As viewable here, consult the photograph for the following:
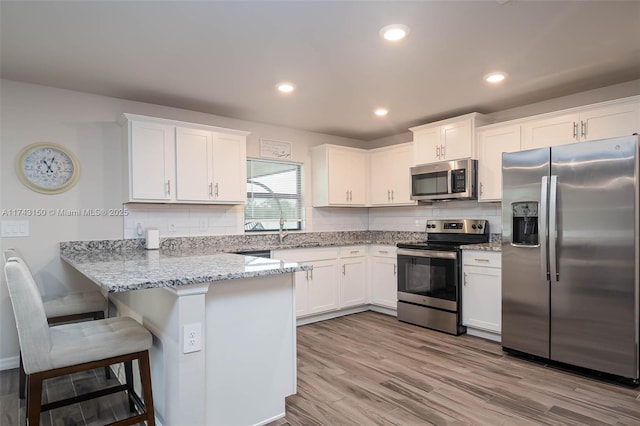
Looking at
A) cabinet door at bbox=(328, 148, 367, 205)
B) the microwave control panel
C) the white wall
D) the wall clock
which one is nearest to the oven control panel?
the microwave control panel

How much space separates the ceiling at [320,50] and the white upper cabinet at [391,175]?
0.99 metres

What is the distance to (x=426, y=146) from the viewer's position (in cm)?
431

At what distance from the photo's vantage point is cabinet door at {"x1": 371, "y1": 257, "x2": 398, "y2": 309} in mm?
4480

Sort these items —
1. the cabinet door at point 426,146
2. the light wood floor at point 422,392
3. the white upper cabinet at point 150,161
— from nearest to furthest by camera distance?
the light wood floor at point 422,392, the white upper cabinet at point 150,161, the cabinet door at point 426,146

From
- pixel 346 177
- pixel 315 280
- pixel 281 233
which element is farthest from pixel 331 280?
pixel 346 177

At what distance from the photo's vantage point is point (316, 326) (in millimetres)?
4215

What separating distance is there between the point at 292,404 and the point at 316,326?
1.79m

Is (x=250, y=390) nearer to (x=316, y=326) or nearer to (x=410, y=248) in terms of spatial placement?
(x=316, y=326)

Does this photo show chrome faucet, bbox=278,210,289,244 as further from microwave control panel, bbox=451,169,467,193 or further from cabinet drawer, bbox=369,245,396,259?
microwave control panel, bbox=451,169,467,193

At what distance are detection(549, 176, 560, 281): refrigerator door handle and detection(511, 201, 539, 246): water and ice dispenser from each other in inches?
7.1

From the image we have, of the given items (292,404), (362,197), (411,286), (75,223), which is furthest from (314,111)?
(292,404)

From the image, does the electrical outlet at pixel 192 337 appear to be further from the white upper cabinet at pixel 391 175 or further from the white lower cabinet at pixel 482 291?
the white upper cabinet at pixel 391 175

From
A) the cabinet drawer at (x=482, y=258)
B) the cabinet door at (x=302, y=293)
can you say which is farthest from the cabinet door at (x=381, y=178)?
the cabinet door at (x=302, y=293)

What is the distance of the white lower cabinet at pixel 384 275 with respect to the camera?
177 inches
